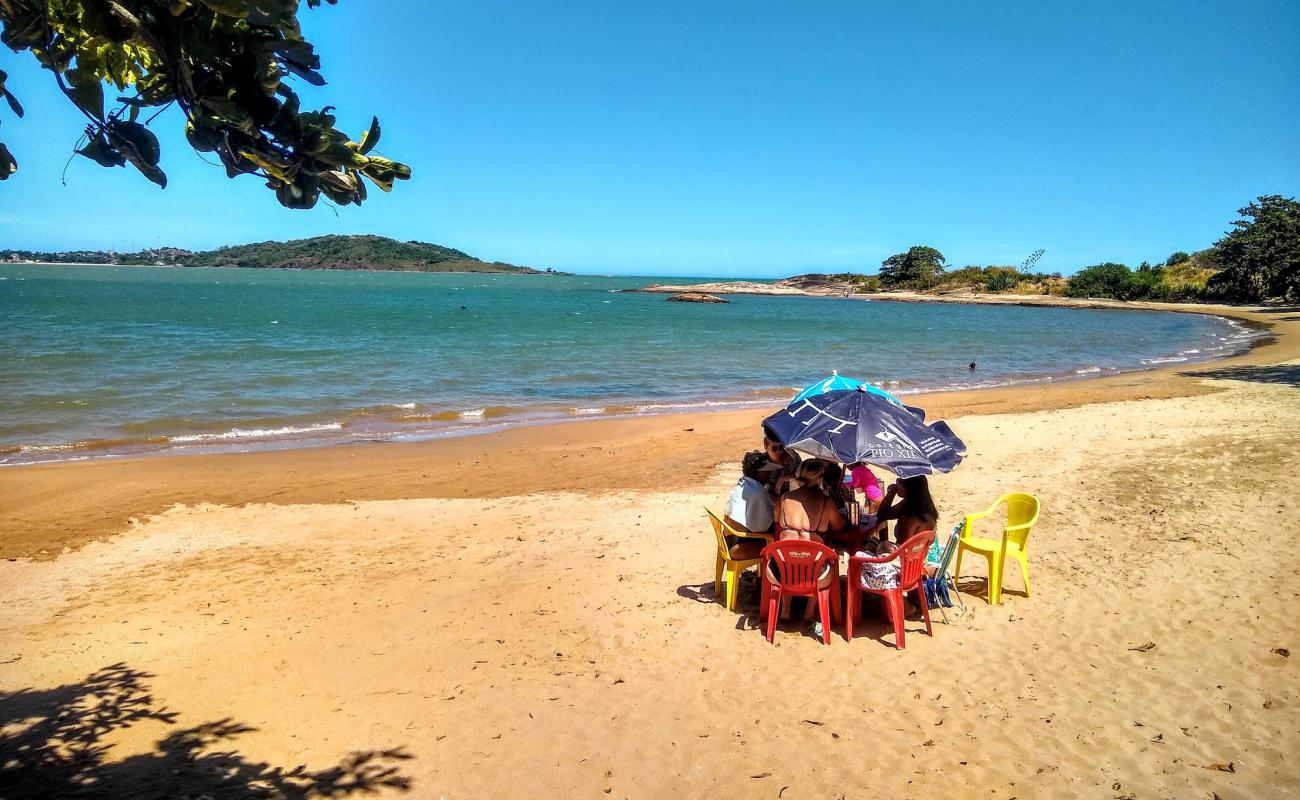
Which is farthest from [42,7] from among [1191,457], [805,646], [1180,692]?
[1191,457]

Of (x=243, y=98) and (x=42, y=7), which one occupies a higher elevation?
(x=42, y=7)

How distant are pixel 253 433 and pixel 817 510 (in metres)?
13.2

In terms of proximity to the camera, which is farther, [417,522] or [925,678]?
[417,522]

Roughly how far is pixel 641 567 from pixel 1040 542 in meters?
4.14

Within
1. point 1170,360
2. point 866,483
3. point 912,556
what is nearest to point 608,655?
point 912,556

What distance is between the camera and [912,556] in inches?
216

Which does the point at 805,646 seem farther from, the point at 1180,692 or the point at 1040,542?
the point at 1040,542

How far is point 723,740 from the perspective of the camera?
4430 mm

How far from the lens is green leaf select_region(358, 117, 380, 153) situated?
2.49 meters

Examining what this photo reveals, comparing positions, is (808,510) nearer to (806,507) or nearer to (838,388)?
(806,507)

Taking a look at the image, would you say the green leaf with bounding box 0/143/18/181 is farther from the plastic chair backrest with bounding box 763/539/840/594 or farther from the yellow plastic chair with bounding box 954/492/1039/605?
the yellow plastic chair with bounding box 954/492/1039/605

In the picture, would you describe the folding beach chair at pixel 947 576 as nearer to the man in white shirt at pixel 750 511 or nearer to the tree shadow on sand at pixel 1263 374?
the man in white shirt at pixel 750 511

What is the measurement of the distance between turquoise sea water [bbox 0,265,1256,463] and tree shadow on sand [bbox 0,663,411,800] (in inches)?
397

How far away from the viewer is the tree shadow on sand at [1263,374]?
18281 mm
